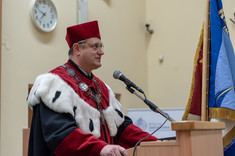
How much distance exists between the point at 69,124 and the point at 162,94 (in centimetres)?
627

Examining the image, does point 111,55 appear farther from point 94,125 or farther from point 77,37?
point 94,125

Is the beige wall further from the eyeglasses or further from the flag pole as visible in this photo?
the flag pole

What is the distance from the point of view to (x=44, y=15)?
536 cm

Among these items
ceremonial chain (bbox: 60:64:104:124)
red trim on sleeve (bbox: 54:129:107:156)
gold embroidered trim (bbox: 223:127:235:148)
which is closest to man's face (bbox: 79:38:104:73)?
ceremonial chain (bbox: 60:64:104:124)

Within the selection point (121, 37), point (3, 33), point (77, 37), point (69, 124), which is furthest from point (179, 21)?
point (69, 124)

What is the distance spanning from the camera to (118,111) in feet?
9.06

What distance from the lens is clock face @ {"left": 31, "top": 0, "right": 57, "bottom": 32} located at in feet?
17.1

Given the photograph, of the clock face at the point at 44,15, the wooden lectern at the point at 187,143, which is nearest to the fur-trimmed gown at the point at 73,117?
the wooden lectern at the point at 187,143

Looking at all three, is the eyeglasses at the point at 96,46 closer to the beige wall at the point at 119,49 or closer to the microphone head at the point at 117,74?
the microphone head at the point at 117,74

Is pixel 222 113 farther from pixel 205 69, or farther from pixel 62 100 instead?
pixel 62 100

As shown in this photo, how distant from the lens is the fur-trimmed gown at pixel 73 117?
2.07 m

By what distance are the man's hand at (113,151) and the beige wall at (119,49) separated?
113 inches

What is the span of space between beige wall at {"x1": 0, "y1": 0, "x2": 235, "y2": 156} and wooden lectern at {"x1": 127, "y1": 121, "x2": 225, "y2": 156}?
315 centimetres

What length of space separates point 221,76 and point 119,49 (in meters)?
4.38
